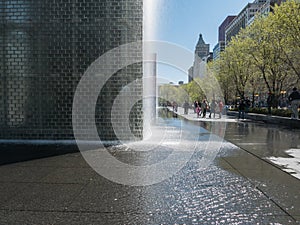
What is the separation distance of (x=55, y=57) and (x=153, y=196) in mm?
6731

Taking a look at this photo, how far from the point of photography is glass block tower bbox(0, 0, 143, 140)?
932 cm

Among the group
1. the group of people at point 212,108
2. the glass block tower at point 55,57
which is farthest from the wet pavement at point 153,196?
the group of people at point 212,108

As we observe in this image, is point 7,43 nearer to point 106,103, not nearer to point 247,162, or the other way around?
point 106,103

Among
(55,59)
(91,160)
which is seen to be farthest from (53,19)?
(91,160)

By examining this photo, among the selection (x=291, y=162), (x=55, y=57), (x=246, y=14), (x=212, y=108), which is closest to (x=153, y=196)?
(x=291, y=162)

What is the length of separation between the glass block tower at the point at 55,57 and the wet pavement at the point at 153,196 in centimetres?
331

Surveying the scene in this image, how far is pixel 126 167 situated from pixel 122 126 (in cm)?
335

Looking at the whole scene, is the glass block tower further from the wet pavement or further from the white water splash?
the white water splash

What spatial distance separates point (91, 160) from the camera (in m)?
6.63

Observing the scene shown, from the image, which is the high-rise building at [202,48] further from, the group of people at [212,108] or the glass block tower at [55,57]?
the glass block tower at [55,57]

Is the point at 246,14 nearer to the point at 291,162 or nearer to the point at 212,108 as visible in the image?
the point at 212,108

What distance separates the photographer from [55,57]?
9469 mm

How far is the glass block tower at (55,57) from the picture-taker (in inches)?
Result: 367

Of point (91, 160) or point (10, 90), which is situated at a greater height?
point (10, 90)
